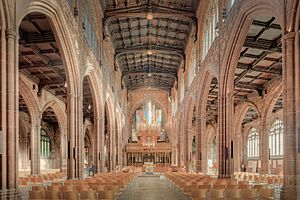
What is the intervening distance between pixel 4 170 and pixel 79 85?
37.6 feet

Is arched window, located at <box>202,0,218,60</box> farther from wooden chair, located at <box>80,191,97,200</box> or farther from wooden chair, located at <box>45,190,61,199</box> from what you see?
wooden chair, located at <box>45,190,61,199</box>

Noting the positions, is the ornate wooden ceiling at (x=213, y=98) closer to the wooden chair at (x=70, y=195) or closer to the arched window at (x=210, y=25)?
the arched window at (x=210, y=25)

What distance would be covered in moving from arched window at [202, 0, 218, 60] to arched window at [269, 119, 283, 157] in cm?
1471

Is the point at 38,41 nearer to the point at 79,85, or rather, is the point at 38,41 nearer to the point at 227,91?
the point at 79,85

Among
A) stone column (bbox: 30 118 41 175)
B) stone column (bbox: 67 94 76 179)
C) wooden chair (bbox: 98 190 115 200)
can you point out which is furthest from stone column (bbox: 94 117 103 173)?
wooden chair (bbox: 98 190 115 200)

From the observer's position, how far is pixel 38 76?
3198cm

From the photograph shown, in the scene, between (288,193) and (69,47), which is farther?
(69,47)

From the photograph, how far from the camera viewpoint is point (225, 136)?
2139 cm

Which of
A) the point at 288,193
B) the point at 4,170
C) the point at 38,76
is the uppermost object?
the point at 38,76

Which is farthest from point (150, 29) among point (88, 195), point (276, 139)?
point (88, 195)

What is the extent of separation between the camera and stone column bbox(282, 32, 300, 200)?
1177 cm

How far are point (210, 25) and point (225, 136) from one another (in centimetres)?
964

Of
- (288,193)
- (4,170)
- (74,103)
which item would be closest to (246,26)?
(288,193)

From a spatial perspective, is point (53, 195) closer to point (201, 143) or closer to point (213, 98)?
point (201, 143)
